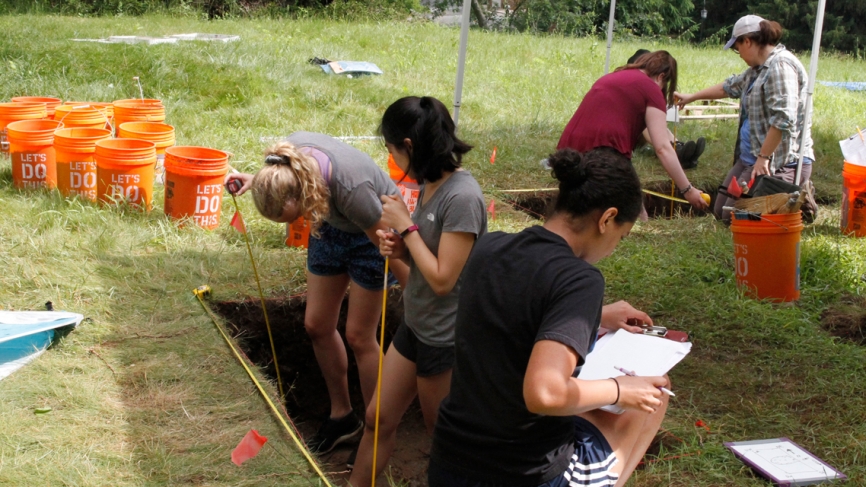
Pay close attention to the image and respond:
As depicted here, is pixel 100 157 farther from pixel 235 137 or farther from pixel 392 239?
pixel 392 239

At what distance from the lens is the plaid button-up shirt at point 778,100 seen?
5.67m

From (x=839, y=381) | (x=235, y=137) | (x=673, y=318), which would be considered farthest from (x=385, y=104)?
(x=839, y=381)

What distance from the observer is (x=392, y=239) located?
117 inches

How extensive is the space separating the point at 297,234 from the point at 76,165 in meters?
1.84

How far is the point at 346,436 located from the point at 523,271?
2.34m

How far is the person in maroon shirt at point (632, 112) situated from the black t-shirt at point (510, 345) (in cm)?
265

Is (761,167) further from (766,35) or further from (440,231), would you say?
(440,231)

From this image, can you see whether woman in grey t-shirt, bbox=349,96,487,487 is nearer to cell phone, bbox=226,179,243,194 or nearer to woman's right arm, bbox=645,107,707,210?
cell phone, bbox=226,179,243,194

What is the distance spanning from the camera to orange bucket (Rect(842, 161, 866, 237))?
248 inches

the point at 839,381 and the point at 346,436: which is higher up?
the point at 839,381

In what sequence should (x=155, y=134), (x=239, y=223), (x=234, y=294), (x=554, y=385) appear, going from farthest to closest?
(x=155, y=134), (x=234, y=294), (x=239, y=223), (x=554, y=385)

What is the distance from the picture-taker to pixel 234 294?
4.66m

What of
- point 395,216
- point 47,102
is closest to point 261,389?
point 395,216

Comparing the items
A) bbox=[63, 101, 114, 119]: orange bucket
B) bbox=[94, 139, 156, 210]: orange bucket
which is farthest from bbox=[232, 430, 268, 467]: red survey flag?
bbox=[63, 101, 114, 119]: orange bucket
